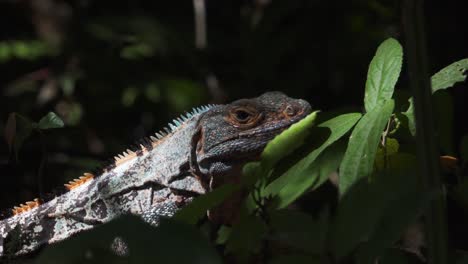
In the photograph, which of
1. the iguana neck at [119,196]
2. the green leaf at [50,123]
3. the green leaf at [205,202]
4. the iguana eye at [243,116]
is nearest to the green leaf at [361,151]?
the green leaf at [205,202]

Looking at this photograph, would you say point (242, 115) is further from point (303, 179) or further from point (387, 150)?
point (303, 179)

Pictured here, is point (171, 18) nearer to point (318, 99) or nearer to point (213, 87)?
point (213, 87)

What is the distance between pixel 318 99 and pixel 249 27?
3.52ft

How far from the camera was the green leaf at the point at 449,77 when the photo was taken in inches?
74.9

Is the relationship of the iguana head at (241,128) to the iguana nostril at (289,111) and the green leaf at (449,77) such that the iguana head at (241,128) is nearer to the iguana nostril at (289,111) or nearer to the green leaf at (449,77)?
the iguana nostril at (289,111)

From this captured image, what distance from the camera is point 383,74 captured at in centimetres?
200

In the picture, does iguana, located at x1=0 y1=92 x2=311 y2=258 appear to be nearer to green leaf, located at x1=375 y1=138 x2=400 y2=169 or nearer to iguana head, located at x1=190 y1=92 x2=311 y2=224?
iguana head, located at x1=190 y1=92 x2=311 y2=224

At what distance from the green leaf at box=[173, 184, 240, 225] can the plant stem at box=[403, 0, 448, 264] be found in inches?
13.2

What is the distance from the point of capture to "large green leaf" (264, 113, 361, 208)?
4.97 ft

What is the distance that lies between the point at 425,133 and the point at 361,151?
37cm

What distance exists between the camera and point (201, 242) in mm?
1045

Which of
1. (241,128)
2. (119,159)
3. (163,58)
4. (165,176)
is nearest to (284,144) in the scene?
(241,128)

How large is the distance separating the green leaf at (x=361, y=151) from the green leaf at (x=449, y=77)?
0.92 ft

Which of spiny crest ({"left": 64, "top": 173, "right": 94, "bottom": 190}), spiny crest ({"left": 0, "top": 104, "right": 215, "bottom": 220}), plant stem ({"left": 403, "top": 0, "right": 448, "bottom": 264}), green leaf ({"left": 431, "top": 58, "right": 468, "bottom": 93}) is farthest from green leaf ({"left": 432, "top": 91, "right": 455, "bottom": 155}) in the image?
spiny crest ({"left": 64, "top": 173, "right": 94, "bottom": 190})
